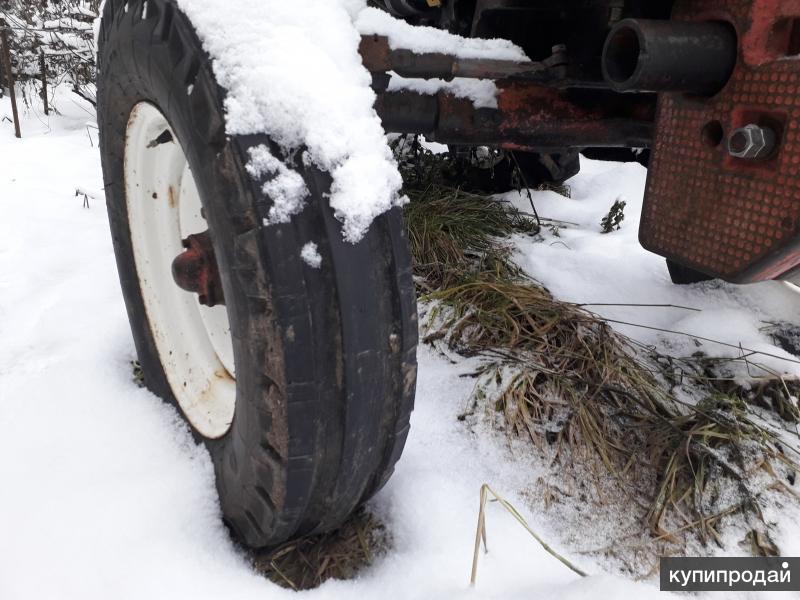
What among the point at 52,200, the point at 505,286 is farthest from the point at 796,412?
the point at 52,200

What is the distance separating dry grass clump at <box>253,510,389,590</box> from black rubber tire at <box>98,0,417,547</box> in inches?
3.4

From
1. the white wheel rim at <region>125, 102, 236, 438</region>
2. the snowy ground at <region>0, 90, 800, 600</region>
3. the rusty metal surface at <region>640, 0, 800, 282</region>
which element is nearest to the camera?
the rusty metal surface at <region>640, 0, 800, 282</region>

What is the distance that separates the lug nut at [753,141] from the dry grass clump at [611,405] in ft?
2.43

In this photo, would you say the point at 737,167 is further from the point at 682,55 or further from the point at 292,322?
the point at 292,322

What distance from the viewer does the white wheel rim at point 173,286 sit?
49.2 inches

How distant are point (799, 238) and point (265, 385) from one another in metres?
0.73

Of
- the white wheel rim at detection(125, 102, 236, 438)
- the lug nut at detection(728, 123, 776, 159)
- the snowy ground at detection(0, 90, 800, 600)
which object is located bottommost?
the snowy ground at detection(0, 90, 800, 600)

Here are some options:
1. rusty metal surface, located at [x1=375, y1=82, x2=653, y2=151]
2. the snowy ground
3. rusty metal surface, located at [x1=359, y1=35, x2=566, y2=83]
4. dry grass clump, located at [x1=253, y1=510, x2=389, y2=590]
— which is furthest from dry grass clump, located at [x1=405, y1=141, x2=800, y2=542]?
rusty metal surface, located at [x1=359, y1=35, x2=566, y2=83]

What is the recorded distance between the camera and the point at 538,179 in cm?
243

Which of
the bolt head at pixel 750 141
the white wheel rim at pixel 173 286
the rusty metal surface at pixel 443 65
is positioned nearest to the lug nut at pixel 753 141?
the bolt head at pixel 750 141

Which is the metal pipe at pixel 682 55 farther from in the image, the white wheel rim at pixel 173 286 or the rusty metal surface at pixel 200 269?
the white wheel rim at pixel 173 286

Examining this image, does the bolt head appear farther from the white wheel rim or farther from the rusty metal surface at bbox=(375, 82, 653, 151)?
the white wheel rim

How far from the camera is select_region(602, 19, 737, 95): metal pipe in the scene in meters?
0.82

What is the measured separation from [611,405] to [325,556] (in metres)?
0.79
